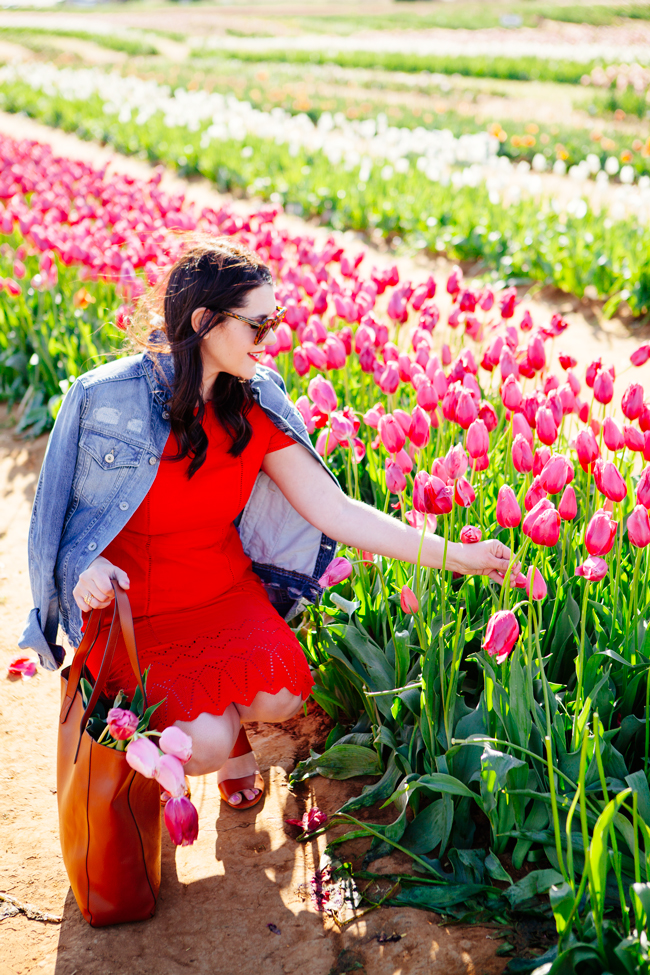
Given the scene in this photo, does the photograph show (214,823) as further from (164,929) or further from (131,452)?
(131,452)

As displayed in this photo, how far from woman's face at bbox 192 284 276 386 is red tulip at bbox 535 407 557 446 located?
693 millimetres

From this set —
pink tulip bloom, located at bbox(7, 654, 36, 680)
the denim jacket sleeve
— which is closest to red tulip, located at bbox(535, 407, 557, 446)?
the denim jacket sleeve

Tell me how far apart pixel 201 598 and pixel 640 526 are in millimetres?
1150

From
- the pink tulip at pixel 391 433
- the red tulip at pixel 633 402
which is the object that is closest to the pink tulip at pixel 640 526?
the red tulip at pixel 633 402

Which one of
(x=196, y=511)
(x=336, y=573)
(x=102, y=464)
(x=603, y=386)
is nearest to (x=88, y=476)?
(x=102, y=464)

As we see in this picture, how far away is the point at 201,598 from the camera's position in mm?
2297

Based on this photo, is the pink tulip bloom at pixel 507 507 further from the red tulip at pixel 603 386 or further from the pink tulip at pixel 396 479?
the red tulip at pixel 603 386

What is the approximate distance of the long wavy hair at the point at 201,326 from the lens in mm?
2057

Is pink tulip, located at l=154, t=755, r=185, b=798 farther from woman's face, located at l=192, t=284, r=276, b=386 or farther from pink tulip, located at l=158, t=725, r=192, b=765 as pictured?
woman's face, located at l=192, t=284, r=276, b=386

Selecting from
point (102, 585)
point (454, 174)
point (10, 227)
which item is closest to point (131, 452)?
point (102, 585)

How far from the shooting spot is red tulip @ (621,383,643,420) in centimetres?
218

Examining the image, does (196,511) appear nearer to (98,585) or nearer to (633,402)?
(98,585)

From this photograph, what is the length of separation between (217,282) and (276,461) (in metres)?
0.54

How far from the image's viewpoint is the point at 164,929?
6.47 feet
